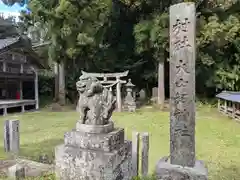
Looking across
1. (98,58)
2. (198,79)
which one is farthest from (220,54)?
(98,58)

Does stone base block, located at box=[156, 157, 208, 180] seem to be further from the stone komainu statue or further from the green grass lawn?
the green grass lawn

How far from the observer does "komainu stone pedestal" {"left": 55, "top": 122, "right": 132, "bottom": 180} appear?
354cm

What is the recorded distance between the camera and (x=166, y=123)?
38.4ft

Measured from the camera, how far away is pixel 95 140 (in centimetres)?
368

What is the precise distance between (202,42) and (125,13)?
24.1 ft

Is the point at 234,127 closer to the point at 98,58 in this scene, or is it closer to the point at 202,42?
the point at 202,42

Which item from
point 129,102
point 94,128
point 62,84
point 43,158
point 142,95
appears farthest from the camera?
point 142,95

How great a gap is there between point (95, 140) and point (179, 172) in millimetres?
1345

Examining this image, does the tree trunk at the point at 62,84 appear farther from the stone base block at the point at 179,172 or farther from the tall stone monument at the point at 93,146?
the stone base block at the point at 179,172

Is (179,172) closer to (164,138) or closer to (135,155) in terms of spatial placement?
(135,155)

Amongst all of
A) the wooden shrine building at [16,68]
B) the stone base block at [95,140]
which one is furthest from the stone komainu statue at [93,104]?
the wooden shrine building at [16,68]

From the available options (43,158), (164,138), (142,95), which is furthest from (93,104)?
(142,95)

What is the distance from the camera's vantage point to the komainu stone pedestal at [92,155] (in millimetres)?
3535

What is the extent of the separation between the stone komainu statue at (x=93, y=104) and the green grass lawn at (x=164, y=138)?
254cm
